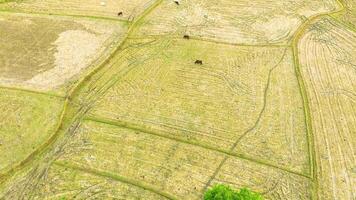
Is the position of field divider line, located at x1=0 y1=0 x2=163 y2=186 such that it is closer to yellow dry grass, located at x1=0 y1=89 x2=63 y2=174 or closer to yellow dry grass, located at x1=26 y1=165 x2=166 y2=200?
yellow dry grass, located at x1=0 y1=89 x2=63 y2=174

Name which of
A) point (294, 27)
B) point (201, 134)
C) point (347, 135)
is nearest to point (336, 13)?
point (294, 27)

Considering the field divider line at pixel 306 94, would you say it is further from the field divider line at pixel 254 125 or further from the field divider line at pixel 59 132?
the field divider line at pixel 59 132

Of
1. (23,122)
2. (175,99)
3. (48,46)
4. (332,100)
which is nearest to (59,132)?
(23,122)

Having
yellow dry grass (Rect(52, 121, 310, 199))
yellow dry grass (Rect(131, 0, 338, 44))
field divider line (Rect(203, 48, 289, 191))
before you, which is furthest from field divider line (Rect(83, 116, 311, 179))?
yellow dry grass (Rect(131, 0, 338, 44))

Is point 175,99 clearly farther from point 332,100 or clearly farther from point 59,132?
point 332,100

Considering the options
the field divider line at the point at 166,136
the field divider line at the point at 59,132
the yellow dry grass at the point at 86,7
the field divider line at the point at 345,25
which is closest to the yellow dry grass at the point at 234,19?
the field divider line at the point at 345,25

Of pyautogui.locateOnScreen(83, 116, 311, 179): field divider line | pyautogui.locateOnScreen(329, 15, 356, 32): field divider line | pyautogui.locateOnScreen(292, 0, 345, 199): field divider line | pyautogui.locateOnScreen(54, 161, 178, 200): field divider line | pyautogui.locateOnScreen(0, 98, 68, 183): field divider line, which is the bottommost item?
pyautogui.locateOnScreen(0, 98, 68, 183): field divider line
